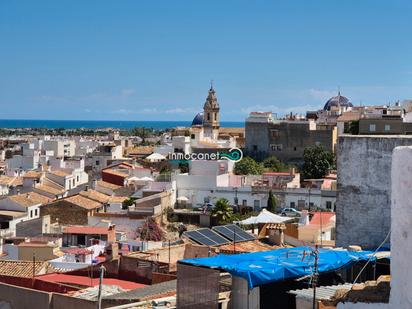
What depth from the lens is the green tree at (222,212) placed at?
4019 centimetres

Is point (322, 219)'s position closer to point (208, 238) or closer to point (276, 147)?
point (208, 238)

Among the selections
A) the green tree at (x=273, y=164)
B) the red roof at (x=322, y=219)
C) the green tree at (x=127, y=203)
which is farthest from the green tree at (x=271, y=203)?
the green tree at (x=273, y=164)

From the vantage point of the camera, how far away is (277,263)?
10242mm

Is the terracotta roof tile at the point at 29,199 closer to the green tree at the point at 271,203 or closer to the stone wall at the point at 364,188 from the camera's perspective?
the green tree at the point at 271,203

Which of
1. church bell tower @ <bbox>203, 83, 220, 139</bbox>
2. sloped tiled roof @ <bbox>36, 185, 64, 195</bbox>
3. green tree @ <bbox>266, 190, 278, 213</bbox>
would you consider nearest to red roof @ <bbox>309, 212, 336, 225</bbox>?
green tree @ <bbox>266, 190, 278, 213</bbox>

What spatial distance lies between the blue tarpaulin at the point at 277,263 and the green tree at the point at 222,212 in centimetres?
2889

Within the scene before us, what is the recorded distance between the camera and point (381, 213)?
12117 millimetres

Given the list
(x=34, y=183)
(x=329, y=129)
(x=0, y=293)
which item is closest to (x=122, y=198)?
(x=34, y=183)

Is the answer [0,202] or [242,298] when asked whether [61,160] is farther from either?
[242,298]

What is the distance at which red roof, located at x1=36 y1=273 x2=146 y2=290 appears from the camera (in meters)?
17.0

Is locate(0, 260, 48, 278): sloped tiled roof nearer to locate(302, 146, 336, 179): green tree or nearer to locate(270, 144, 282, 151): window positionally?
locate(302, 146, 336, 179): green tree

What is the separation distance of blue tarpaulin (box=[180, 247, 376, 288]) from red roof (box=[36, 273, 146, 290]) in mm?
6395

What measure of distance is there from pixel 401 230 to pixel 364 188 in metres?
7.54

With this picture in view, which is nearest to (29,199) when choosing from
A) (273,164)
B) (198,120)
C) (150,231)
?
(150,231)
